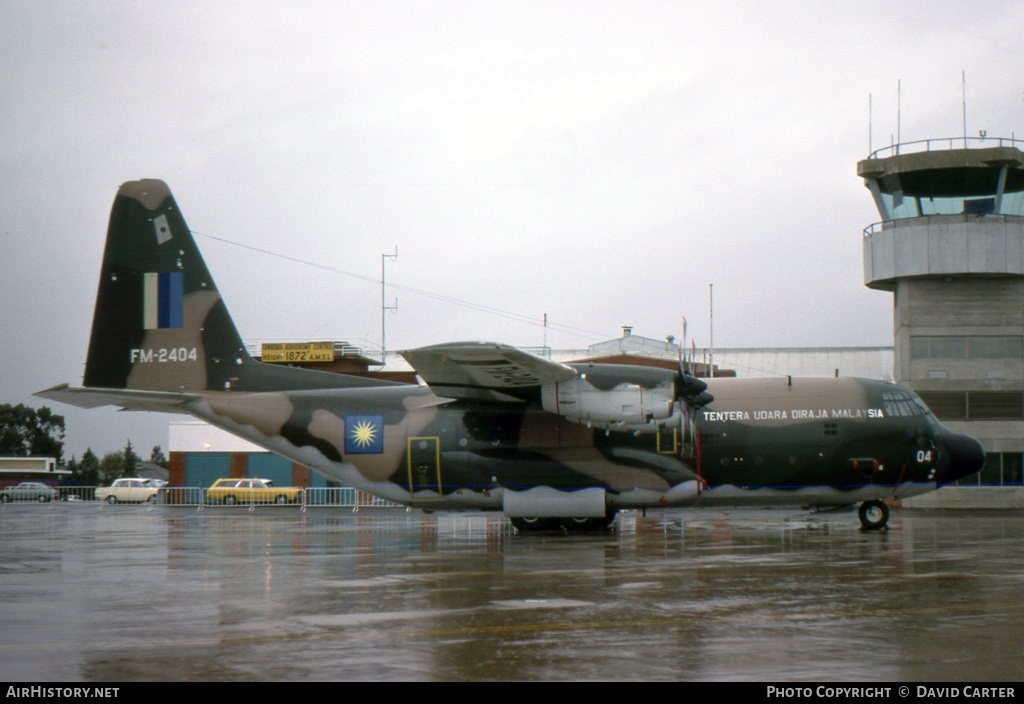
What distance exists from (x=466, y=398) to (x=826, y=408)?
8.22 m

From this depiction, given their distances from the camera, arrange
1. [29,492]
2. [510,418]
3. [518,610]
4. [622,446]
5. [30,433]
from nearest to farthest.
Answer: [518,610]
[622,446]
[510,418]
[29,492]
[30,433]

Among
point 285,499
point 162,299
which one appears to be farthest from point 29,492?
point 162,299

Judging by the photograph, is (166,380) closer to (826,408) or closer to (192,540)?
(192,540)

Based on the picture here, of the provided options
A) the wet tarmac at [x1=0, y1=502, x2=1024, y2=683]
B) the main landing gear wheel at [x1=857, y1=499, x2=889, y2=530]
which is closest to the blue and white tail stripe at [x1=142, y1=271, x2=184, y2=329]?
the wet tarmac at [x1=0, y1=502, x2=1024, y2=683]

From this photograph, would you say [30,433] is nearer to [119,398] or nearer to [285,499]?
[285,499]

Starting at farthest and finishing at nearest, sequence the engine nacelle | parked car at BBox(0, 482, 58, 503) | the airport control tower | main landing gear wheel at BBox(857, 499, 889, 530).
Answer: parked car at BBox(0, 482, 58, 503), the airport control tower, main landing gear wheel at BBox(857, 499, 889, 530), the engine nacelle

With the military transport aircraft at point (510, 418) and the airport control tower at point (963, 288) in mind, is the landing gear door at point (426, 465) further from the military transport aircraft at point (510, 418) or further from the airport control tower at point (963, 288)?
the airport control tower at point (963, 288)

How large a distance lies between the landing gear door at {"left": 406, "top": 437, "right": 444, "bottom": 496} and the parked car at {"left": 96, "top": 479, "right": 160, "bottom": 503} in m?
31.8

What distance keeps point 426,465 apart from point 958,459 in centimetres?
1213

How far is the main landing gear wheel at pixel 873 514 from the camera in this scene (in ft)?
67.1

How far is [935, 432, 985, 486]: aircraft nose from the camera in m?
19.5

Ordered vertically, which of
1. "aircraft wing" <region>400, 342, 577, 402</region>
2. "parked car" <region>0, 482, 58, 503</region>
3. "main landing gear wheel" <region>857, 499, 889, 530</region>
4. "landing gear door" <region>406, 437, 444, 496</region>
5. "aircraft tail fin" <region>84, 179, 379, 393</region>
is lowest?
"parked car" <region>0, 482, 58, 503</region>

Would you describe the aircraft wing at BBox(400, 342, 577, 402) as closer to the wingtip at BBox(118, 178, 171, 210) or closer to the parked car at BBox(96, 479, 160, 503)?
the wingtip at BBox(118, 178, 171, 210)

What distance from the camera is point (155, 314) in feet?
70.7
